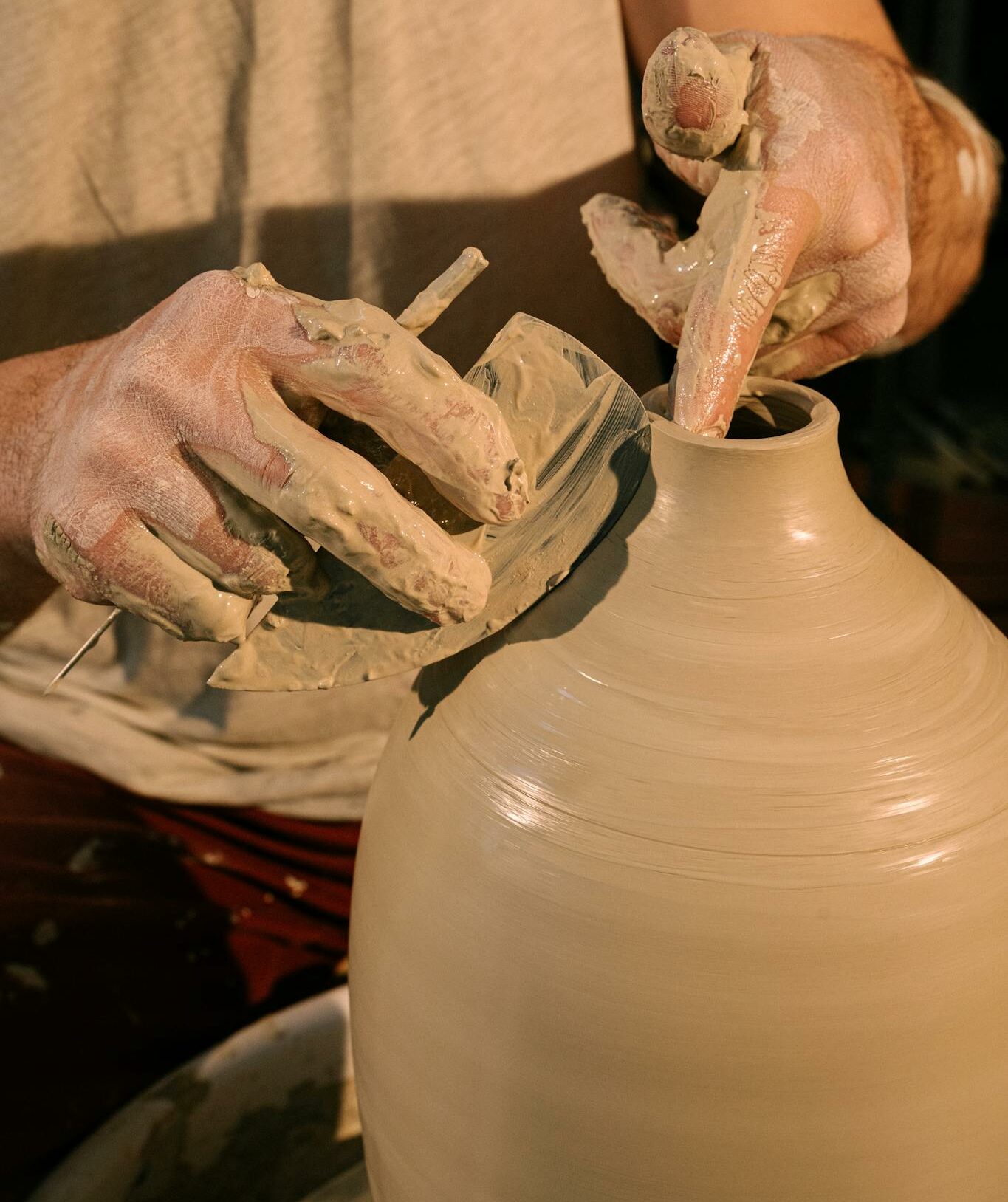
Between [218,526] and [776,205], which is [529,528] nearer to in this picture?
[218,526]

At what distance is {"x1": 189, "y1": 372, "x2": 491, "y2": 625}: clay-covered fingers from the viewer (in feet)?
2.13

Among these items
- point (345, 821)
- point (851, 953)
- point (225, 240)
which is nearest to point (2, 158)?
point (225, 240)

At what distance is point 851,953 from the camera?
63cm

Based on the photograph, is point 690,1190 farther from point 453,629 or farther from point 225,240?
point 225,240

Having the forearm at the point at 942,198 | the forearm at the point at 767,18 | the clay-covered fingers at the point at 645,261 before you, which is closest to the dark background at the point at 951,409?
the forearm at the point at 942,198

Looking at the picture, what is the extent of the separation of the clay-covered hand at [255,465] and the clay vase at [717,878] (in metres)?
0.11

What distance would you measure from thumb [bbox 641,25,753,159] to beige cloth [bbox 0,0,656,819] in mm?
417

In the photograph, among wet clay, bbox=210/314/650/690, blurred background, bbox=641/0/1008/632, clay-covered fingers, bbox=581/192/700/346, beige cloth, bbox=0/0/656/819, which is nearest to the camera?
wet clay, bbox=210/314/650/690

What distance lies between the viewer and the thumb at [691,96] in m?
0.83

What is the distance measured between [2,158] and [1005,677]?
3.41 feet

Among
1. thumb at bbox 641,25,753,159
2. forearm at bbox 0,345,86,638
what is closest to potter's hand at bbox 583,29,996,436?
thumb at bbox 641,25,753,159

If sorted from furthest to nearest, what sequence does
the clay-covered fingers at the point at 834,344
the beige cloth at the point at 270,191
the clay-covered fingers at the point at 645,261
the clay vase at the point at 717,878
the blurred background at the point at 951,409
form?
the blurred background at the point at 951,409, the beige cloth at the point at 270,191, the clay-covered fingers at the point at 834,344, the clay-covered fingers at the point at 645,261, the clay vase at the point at 717,878

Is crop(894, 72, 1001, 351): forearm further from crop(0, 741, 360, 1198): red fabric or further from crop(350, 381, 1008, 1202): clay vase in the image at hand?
crop(0, 741, 360, 1198): red fabric

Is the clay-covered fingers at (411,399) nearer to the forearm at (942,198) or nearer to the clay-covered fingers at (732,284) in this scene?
the clay-covered fingers at (732,284)
